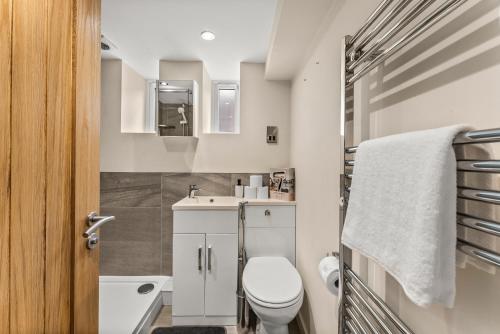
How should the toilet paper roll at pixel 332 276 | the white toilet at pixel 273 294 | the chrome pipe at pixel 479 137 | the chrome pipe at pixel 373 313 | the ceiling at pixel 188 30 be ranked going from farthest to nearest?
the ceiling at pixel 188 30 < the white toilet at pixel 273 294 < the toilet paper roll at pixel 332 276 < the chrome pipe at pixel 373 313 < the chrome pipe at pixel 479 137

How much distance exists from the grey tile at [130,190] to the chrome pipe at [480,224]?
7.23 ft

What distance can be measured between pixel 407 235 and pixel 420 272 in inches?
2.8

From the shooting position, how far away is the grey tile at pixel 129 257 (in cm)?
220

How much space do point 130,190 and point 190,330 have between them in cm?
131

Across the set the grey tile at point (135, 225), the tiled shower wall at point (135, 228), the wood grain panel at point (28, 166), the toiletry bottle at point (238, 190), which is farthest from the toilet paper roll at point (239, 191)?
the wood grain panel at point (28, 166)

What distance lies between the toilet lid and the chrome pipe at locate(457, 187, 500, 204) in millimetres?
1129

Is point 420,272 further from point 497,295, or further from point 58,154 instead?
point 58,154

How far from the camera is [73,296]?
2.14 feet

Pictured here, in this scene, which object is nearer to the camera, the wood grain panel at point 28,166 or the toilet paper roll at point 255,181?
the wood grain panel at point 28,166

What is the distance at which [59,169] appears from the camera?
622 mm

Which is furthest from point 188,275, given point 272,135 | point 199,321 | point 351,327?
point 272,135

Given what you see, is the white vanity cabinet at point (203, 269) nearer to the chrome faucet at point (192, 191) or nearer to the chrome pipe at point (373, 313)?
the chrome faucet at point (192, 191)

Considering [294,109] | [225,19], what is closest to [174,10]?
[225,19]

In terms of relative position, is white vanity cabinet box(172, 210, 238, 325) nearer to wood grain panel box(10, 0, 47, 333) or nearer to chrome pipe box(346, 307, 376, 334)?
chrome pipe box(346, 307, 376, 334)
